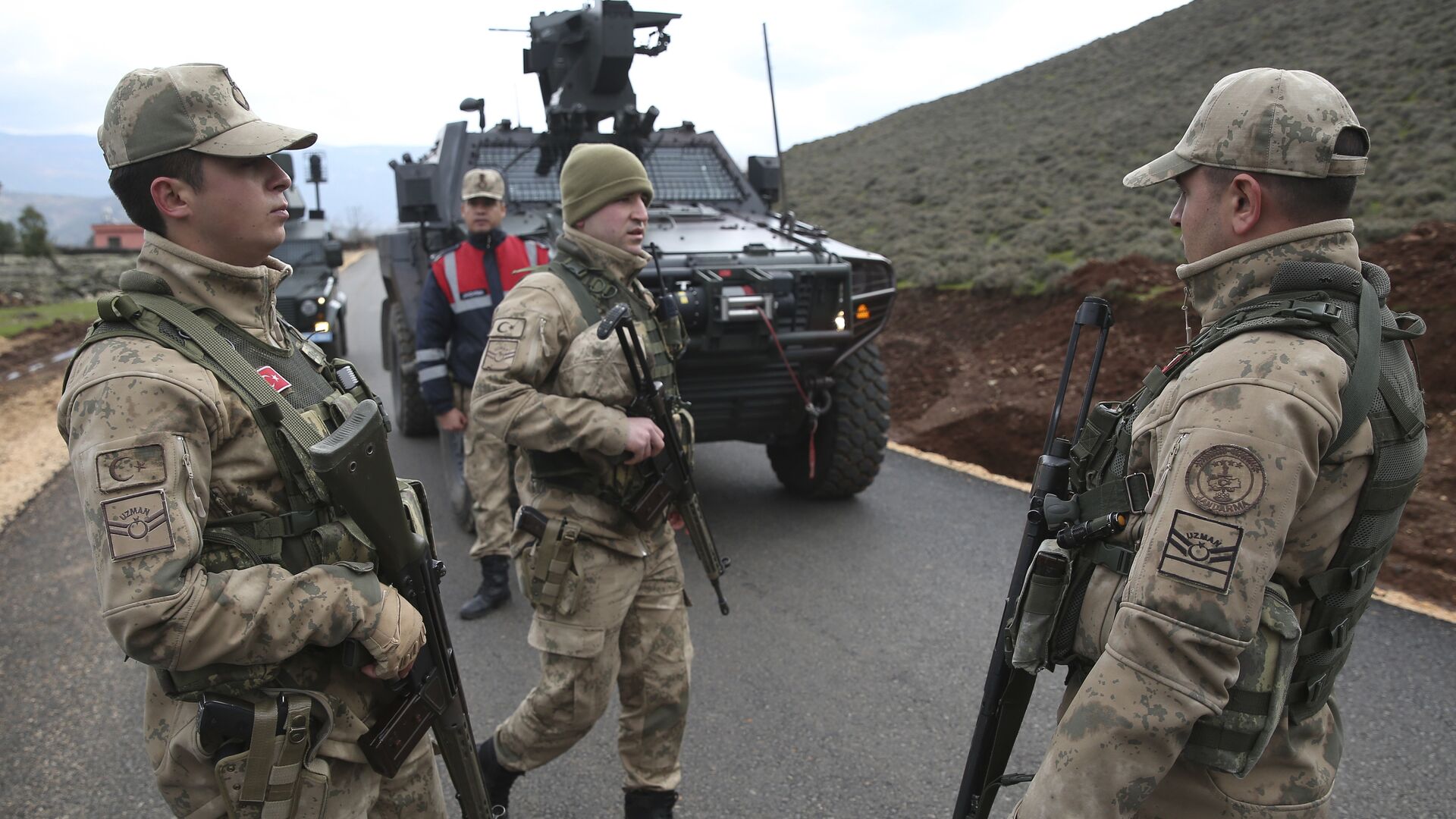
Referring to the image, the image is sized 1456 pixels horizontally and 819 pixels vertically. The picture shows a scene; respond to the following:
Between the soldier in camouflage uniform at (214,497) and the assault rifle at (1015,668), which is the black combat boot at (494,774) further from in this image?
the assault rifle at (1015,668)

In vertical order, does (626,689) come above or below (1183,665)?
below

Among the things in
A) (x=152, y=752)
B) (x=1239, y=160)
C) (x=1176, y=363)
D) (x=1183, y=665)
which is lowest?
(x=152, y=752)

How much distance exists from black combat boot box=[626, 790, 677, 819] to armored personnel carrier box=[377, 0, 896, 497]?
2280mm

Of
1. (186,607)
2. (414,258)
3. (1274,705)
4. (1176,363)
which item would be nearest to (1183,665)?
(1274,705)

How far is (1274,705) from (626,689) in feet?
5.57

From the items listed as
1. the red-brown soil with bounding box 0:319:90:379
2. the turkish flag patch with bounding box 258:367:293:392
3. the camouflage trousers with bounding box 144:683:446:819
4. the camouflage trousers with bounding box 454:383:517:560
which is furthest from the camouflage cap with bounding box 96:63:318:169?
the red-brown soil with bounding box 0:319:90:379

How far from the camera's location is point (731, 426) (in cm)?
512

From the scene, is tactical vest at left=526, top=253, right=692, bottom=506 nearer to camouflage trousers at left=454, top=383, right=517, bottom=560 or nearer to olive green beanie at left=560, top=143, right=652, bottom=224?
olive green beanie at left=560, top=143, right=652, bottom=224

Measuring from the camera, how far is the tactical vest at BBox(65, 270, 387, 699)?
1577 mm

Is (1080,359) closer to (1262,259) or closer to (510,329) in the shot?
(510,329)

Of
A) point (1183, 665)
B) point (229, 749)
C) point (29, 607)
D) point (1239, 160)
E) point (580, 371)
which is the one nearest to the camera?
point (1183, 665)

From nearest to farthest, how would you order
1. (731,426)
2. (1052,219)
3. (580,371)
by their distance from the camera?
1. (580,371)
2. (731,426)
3. (1052,219)

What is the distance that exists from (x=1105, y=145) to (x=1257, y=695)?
59.5 feet

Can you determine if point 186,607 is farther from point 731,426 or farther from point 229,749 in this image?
point 731,426
